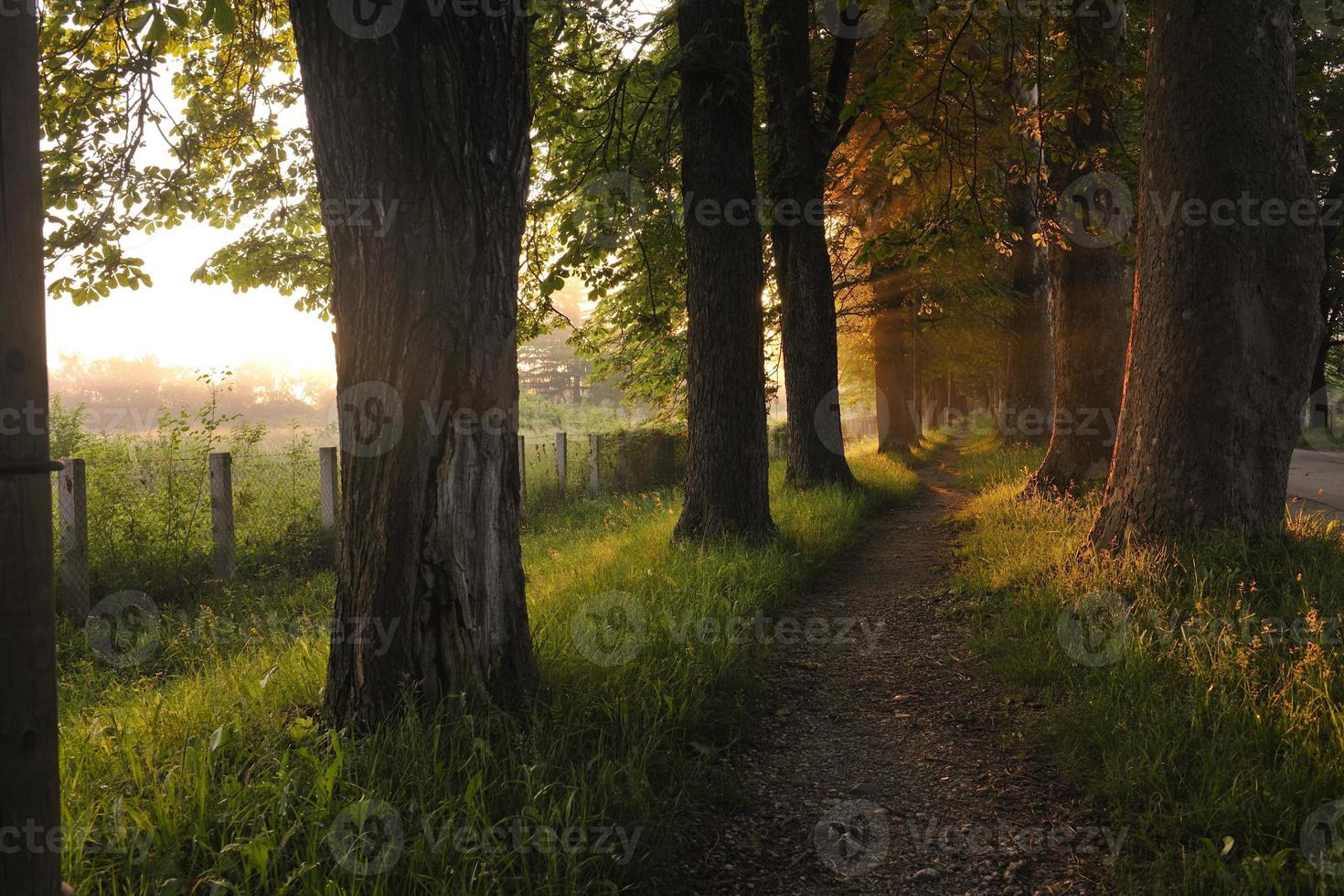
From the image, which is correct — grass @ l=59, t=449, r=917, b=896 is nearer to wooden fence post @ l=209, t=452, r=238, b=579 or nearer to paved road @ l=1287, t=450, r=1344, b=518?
wooden fence post @ l=209, t=452, r=238, b=579

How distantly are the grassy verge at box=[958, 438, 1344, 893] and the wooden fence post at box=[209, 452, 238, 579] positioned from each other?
26.1 feet

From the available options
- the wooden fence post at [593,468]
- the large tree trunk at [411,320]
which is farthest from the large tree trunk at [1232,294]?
the wooden fence post at [593,468]

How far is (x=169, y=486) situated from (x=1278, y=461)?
34.6 feet

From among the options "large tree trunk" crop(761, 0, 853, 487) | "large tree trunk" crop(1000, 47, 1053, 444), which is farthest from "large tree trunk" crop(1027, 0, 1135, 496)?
"large tree trunk" crop(1000, 47, 1053, 444)

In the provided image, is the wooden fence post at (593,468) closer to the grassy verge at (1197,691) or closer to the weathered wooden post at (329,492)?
the weathered wooden post at (329,492)

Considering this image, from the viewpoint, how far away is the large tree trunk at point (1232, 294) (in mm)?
5047

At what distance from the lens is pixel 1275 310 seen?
507 cm

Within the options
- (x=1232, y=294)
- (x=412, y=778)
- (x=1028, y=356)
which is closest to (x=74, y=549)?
(x=412, y=778)

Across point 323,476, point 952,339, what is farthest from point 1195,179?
point 952,339

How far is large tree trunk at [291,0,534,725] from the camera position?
302 cm

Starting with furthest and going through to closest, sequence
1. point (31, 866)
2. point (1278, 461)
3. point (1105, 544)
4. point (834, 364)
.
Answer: point (834, 364)
point (1105, 544)
point (1278, 461)
point (31, 866)

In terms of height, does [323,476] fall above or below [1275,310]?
below

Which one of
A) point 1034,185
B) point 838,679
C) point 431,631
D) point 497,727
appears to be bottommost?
point 838,679

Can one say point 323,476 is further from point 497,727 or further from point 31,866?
point 31,866
